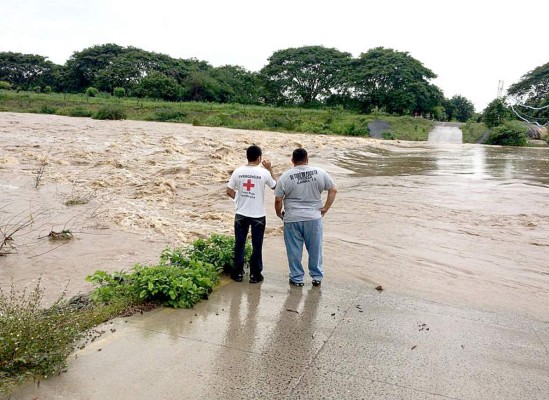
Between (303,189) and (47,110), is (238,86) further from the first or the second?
(303,189)

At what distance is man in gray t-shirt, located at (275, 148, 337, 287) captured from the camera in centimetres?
549

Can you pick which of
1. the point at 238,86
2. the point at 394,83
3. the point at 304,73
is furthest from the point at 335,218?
the point at 238,86

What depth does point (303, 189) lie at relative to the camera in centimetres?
550

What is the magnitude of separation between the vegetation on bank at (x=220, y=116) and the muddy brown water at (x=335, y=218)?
21810 millimetres

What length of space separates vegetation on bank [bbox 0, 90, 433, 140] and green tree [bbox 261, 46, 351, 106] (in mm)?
13421

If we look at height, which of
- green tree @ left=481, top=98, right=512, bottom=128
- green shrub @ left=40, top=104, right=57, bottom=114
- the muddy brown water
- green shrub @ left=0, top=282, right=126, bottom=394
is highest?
green tree @ left=481, top=98, right=512, bottom=128

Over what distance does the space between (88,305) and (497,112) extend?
43.8 metres

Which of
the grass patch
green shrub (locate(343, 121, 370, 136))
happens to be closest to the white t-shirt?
green shrub (locate(343, 121, 370, 136))

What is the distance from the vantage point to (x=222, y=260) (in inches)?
231

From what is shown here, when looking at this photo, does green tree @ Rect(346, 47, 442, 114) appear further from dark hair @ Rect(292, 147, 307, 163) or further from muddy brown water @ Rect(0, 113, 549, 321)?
dark hair @ Rect(292, 147, 307, 163)

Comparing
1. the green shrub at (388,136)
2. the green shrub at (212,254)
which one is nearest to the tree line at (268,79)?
the green shrub at (388,136)

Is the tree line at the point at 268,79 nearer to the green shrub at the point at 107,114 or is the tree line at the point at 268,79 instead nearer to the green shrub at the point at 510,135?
the green shrub at the point at 510,135

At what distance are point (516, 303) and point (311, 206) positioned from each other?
9.51 ft

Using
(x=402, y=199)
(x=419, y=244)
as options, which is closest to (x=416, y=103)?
(x=402, y=199)
